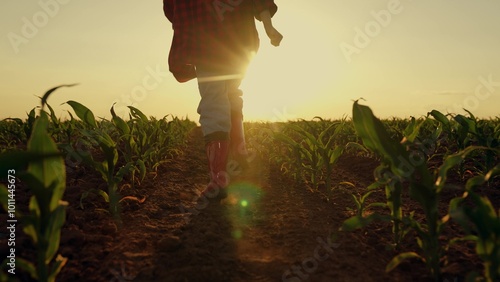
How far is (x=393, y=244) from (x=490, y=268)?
2.06ft

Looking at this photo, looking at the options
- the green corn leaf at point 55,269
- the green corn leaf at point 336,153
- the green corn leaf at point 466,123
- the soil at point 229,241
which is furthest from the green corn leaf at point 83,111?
the green corn leaf at point 466,123

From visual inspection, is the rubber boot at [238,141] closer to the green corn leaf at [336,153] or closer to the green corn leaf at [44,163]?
the green corn leaf at [336,153]

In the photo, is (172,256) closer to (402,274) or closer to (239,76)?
A: (402,274)

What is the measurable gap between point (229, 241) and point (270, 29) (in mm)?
1847

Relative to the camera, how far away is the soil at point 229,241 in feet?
5.52

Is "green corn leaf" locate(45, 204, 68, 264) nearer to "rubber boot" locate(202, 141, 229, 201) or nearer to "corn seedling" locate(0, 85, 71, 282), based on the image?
"corn seedling" locate(0, 85, 71, 282)

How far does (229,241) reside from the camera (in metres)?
2.09

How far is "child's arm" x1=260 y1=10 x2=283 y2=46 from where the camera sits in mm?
3234

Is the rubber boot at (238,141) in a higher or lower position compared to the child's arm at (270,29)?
lower

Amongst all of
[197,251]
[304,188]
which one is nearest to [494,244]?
[197,251]

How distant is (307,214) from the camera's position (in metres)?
2.56

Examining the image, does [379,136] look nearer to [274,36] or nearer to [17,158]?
[17,158]

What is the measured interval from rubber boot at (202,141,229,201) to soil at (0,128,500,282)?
3.0 inches

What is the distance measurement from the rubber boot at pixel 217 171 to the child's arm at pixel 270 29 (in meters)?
0.91
